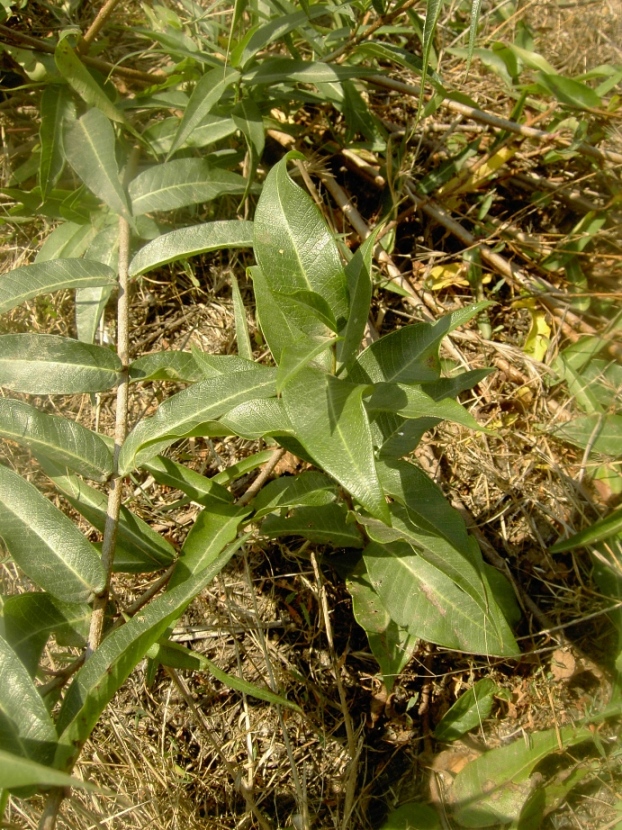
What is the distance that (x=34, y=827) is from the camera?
1.41 metres

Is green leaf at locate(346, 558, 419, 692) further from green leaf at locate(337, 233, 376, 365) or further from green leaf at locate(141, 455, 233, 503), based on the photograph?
green leaf at locate(337, 233, 376, 365)

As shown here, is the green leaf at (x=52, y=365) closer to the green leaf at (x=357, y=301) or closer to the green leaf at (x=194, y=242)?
the green leaf at (x=194, y=242)

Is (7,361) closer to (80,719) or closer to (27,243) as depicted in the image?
(80,719)

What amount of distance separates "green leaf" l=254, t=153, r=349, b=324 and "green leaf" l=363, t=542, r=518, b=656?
1.77 feet

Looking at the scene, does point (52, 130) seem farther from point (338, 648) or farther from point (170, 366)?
point (338, 648)

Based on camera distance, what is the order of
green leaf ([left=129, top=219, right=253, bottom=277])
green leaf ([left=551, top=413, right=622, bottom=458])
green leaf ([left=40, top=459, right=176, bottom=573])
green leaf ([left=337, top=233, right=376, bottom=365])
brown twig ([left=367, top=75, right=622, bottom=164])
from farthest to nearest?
brown twig ([left=367, top=75, right=622, bottom=164])
green leaf ([left=551, top=413, right=622, bottom=458])
green leaf ([left=129, top=219, right=253, bottom=277])
green leaf ([left=40, top=459, right=176, bottom=573])
green leaf ([left=337, top=233, right=376, bottom=365])

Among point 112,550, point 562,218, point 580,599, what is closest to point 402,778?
point 580,599

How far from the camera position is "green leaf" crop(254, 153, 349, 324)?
1.04 metres

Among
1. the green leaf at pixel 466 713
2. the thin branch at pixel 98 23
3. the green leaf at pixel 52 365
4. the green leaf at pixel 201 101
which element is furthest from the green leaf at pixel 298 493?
the thin branch at pixel 98 23

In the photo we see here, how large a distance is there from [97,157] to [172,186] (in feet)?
0.57

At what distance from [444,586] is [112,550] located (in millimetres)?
623

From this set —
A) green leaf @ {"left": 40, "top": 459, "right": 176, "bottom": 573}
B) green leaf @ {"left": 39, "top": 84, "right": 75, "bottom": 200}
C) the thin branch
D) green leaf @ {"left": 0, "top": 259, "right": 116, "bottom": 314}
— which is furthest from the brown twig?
green leaf @ {"left": 40, "top": 459, "right": 176, "bottom": 573}

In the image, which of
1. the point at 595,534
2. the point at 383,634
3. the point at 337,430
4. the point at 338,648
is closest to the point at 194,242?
the point at 337,430

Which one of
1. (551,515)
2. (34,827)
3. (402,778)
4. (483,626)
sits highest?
(483,626)
